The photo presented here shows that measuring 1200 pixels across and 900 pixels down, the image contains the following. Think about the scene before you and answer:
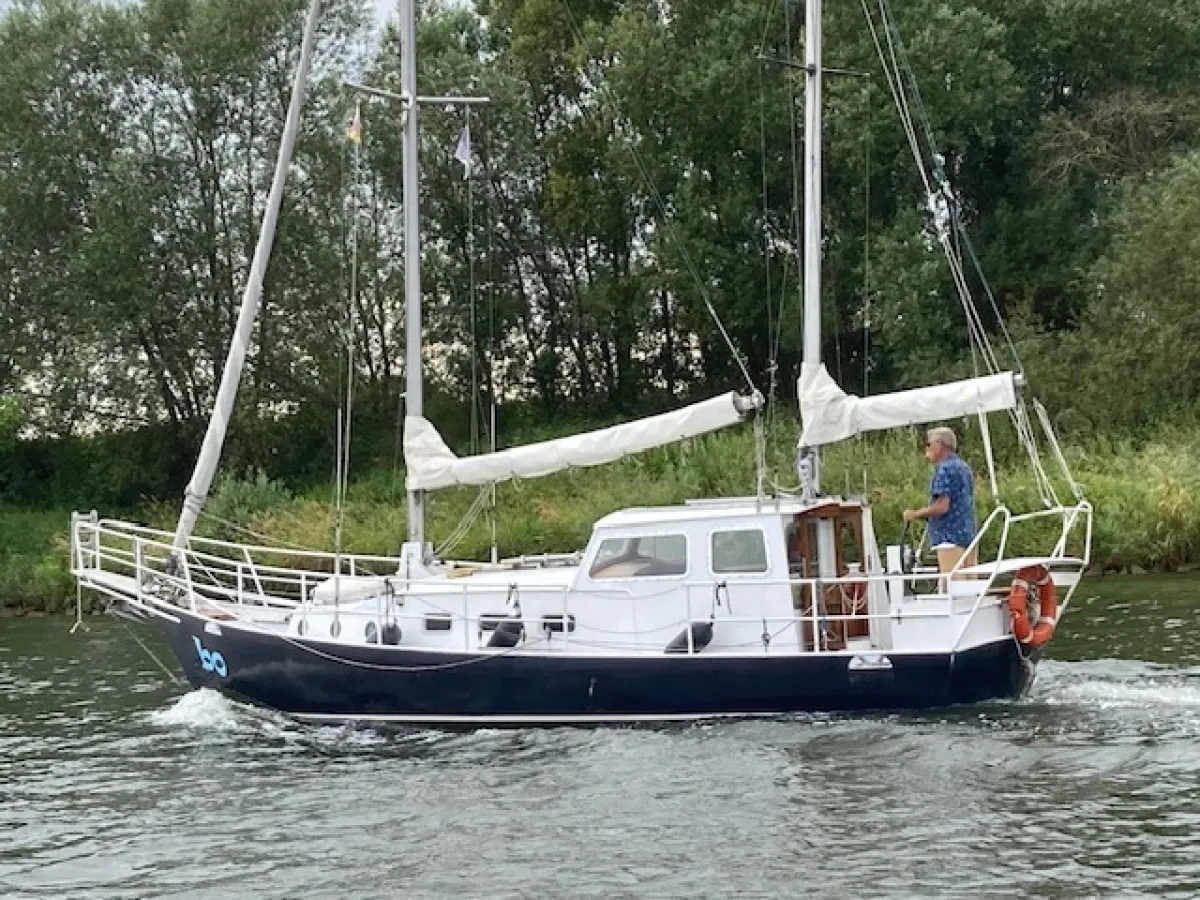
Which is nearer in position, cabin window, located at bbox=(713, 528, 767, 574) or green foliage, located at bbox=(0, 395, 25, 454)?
cabin window, located at bbox=(713, 528, 767, 574)

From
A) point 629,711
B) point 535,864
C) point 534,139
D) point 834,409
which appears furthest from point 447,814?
point 534,139

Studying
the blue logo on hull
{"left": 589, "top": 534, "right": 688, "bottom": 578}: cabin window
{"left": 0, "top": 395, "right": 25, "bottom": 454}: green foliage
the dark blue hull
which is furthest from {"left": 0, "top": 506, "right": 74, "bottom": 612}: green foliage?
{"left": 589, "top": 534, "right": 688, "bottom": 578}: cabin window

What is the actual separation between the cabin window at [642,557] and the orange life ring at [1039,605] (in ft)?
11.7

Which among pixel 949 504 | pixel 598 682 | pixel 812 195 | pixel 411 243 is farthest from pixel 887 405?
pixel 411 243

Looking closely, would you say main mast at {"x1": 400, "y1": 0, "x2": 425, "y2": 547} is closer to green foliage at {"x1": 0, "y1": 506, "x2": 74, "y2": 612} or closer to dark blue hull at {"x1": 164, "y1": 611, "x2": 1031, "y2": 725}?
dark blue hull at {"x1": 164, "y1": 611, "x2": 1031, "y2": 725}

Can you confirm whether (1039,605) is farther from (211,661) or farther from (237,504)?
(237,504)

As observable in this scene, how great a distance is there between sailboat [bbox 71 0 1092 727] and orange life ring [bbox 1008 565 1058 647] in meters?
0.02

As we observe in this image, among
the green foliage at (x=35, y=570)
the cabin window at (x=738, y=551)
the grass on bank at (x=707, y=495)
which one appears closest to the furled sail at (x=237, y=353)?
the cabin window at (x=738, y=551)

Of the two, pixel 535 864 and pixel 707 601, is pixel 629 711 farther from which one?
pixel 535 864

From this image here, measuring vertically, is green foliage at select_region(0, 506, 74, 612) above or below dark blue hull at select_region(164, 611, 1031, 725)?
above

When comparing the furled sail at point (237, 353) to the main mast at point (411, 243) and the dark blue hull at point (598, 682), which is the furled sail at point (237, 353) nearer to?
the main mast at point (411, 243)

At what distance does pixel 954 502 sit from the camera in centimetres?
1894

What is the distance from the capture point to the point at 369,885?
43.6ft

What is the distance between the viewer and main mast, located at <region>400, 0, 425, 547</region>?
20297 mm
